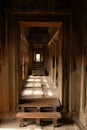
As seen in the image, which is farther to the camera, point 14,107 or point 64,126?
point 14,107

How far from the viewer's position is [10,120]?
14.1 ft

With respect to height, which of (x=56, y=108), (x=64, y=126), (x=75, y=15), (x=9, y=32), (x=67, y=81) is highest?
(x=75, y=15)

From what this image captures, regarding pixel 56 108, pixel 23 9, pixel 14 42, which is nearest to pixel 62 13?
pixel 23 9

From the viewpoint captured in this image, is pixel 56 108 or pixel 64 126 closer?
pixel 64 126

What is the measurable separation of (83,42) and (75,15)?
74cm

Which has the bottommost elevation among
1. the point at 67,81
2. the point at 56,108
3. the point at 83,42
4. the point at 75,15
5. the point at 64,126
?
the point at 64,126

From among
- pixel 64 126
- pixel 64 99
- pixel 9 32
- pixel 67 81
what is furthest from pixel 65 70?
pixel 9 32

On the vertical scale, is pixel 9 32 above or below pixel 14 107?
above

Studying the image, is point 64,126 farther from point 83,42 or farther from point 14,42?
point 14,42

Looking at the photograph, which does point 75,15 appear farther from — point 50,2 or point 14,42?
point 14,42

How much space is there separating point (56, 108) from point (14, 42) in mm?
1811

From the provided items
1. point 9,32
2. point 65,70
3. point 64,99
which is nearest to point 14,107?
point 64,99

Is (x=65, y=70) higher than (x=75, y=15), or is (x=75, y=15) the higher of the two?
(x=75, y=15)

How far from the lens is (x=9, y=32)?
4336 mm
